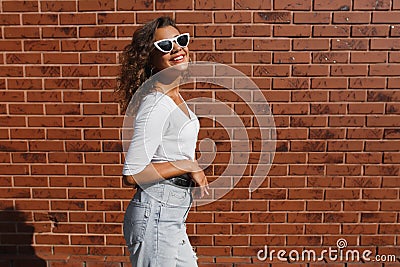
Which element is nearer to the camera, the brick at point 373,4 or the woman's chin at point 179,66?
the woman's chin at point 179,66

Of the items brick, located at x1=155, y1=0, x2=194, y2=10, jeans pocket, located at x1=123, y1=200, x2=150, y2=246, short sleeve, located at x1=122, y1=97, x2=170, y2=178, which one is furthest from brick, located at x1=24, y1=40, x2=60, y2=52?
jeans pocket, located at x1=123, y1=200, x2=150, y2=246

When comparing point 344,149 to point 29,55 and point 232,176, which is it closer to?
point 232,176

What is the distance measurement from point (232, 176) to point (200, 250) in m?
0.62

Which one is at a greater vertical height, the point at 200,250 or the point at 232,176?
the point at 232,176

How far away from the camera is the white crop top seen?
7.05 feet

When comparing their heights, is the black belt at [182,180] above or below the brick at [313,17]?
below

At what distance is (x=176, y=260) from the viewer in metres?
2.39

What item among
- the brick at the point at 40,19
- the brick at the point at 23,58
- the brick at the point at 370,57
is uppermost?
the brick at the point at 40,19

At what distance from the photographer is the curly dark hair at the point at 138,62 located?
2334mm

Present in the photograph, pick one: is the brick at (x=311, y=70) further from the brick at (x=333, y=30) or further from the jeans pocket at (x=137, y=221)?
the jeans pocket at (x=137, y=221)

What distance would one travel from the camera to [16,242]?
12.1 ft

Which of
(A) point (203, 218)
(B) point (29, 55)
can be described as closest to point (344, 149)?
(A) point (203, 218)

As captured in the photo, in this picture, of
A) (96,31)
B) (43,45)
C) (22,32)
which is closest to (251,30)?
(96,31)

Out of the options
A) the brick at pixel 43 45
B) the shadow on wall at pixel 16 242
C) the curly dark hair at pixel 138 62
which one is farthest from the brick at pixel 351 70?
the shadow on wall at pixel 16 242
